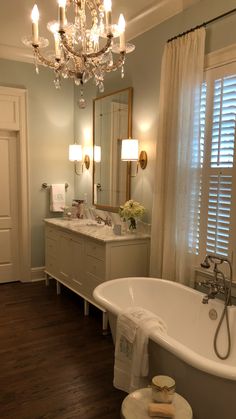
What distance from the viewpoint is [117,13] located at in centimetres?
330

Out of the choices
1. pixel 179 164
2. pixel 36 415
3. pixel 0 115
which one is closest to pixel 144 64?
pixel 179 164

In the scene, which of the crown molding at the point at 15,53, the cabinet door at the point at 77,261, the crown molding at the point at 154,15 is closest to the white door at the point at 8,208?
the crown molding at the point at 15,53

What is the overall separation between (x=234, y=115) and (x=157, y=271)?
5.07 ft

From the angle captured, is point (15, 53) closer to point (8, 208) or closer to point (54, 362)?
point (8, 208)

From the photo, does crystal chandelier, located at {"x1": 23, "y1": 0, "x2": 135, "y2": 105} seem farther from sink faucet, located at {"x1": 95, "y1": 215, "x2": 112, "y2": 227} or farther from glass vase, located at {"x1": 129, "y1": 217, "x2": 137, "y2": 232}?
sink faucet, located at {"x1": 95, "y1": 215, "x2": 112, "y2": 227}

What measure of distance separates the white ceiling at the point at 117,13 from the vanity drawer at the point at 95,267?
2401 mm

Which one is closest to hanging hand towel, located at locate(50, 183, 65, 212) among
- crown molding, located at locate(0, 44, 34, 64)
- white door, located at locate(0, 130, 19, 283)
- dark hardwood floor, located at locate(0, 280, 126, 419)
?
white door, located at locate(0, 130, 19, 283)

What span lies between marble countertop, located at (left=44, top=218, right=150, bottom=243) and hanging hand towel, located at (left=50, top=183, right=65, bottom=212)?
28 cm

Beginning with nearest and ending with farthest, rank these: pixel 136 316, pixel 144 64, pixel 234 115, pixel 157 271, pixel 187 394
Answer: pixel 187 394, pixel 136 316, pixel 234 115, pixel 157 271, pixel 144 64

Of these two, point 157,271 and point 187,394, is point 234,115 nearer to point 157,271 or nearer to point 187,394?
point 157,271

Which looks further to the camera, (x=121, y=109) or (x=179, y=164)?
(x=121, y=109)

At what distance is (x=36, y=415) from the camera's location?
2158 mm

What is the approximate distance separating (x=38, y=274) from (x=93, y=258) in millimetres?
1714

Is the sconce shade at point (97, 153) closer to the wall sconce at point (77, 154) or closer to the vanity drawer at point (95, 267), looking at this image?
the wall sconce at point (77, 154)
